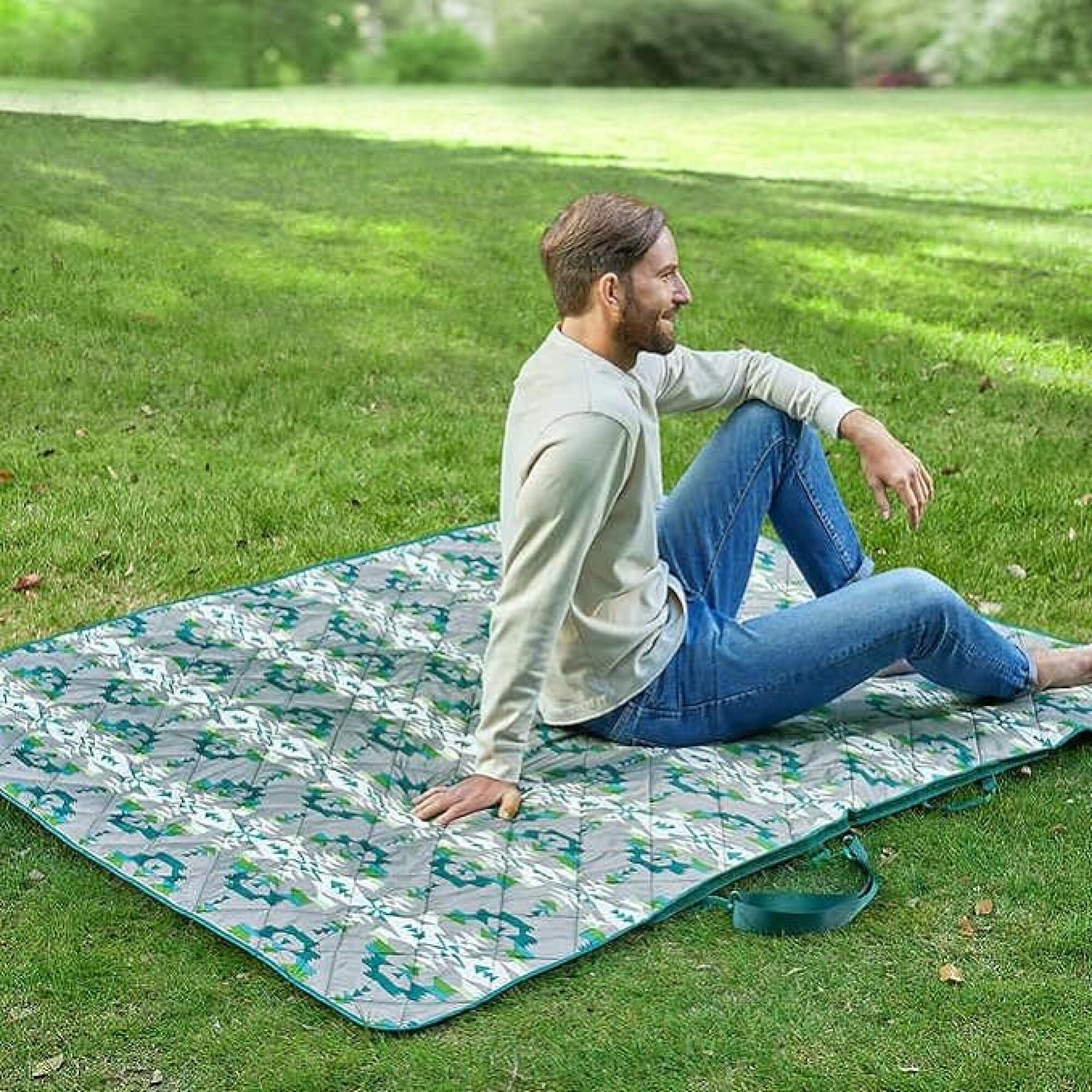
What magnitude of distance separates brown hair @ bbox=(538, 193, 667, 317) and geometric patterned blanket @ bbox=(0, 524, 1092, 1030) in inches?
38.7

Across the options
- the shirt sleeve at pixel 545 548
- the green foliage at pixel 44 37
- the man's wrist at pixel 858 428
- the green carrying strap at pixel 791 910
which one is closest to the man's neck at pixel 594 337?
the shirt sleeve at pixel 545 548

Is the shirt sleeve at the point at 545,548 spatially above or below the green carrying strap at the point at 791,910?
above

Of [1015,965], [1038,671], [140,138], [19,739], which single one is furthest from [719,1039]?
[140,138]

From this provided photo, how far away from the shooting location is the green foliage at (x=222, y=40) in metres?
9.20

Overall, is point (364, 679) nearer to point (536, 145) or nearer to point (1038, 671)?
point (1038, 671)

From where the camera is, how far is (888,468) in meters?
3.71

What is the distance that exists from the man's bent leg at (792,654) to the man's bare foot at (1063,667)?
30cm

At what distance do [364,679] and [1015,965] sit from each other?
1.67 m

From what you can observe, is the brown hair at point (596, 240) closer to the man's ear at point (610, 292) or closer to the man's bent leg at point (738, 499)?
the man's ear at point (610, 292)

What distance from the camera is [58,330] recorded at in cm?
764

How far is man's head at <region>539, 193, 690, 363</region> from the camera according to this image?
336cm

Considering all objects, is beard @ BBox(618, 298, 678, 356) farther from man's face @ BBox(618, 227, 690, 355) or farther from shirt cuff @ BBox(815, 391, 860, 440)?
shirt cuff @ BBox(815, 391, 860, 440)

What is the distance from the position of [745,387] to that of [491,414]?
2.99m

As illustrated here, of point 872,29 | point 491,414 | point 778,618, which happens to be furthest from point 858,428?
point 872,29
